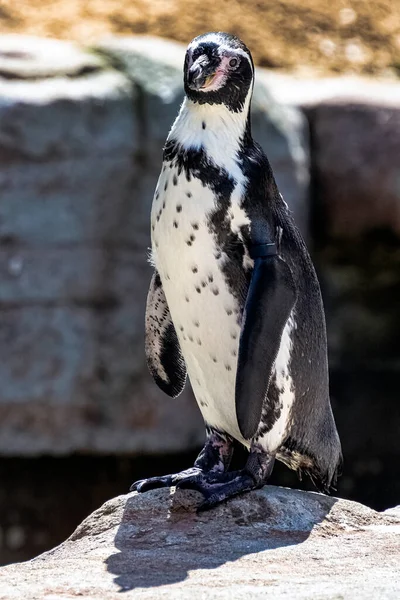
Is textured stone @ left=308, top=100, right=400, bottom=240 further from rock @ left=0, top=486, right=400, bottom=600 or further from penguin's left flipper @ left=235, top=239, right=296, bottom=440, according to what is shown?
penguin's left flipper @ left=235, top=239, right=296, bottom=440

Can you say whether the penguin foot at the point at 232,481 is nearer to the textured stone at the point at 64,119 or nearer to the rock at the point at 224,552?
the rock at the point at 224,552

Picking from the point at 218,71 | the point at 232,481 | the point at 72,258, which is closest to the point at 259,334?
the point at 232,481

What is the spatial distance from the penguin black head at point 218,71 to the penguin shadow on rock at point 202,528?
3.33 feet

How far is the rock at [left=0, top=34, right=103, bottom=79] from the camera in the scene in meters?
5.54

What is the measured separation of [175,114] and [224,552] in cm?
297

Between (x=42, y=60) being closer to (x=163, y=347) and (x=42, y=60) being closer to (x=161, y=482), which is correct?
(x=163, y=347)

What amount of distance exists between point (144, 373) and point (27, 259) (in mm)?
757

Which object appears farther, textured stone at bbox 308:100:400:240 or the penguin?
textured stone at bbox 308:100:400:240

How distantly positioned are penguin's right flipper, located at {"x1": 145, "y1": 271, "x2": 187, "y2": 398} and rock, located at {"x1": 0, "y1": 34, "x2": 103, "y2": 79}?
7.60ft

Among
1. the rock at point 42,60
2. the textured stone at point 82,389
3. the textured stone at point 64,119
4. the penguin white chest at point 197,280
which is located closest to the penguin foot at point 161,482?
the penguin white chest at point 197,280

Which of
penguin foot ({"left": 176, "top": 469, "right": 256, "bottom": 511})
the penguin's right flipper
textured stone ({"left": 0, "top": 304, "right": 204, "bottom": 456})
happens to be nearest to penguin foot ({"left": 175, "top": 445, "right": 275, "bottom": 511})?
penguin foot ({"left": 176, "top": 469, "right": 256, "bottom": 511})

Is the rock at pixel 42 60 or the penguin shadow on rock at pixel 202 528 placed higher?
the rock at pixel 42 60

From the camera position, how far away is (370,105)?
577cm

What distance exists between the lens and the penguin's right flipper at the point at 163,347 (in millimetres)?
3518
